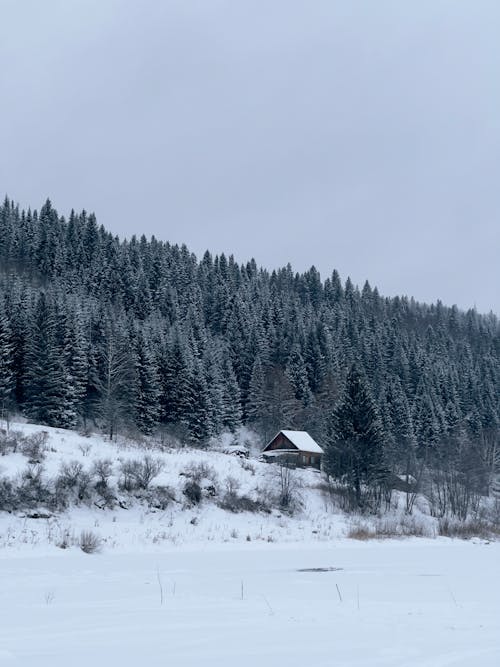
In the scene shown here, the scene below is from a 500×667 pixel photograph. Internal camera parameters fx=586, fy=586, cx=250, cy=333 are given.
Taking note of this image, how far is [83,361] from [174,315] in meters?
47.8

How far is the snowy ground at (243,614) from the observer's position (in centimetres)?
669

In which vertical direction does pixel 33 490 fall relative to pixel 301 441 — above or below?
below

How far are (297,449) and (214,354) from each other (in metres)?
33.3

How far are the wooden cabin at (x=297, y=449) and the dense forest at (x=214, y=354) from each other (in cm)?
395

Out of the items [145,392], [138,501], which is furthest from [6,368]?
[138,501]

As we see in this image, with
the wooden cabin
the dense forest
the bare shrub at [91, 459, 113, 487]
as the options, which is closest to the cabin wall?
the wooden cabin

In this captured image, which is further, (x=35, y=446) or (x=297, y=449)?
(x=297, y=449)

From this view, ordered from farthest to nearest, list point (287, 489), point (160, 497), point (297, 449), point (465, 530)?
point (297, 449)
point (465, 530)
point (287, 489)
point (160, 497)

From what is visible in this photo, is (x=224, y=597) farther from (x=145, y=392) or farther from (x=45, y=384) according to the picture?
(x=145, y=392)

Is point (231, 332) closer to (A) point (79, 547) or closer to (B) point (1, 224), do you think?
(B) point (1, 224)

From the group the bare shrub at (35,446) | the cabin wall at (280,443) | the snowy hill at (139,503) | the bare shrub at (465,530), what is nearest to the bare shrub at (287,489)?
the snowy hill at (139,503)

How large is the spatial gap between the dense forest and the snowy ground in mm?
35558

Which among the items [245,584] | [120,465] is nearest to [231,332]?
[120,465]

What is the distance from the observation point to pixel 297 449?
64250mm
